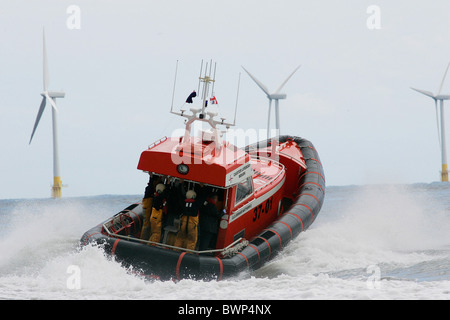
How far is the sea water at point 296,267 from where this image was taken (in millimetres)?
7070

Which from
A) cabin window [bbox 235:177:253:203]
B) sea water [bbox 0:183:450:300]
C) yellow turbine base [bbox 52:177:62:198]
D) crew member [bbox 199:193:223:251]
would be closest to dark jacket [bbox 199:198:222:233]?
crew member [bbox 199:193:223:251]

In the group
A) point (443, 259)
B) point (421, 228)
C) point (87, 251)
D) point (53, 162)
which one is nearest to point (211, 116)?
point (87, 251)

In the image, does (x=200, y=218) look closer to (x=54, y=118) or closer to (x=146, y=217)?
(x=146, y=217)

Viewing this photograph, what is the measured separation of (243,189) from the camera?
926 centimetres

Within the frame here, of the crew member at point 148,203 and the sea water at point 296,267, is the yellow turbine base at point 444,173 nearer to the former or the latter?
the sea water at point 296,267

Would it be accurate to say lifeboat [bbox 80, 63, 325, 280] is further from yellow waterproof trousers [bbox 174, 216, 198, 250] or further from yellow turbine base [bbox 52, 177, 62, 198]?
yellow turbine base [bbox 52, 177, 62, 198]

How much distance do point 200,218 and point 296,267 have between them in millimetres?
1857

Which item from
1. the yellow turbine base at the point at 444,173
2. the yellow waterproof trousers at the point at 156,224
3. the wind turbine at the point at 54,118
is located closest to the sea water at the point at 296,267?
the yellow waterproof trousers at the point at 156,224

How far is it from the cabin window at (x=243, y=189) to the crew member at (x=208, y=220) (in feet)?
1.62

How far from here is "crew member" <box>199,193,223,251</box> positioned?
8602 mm

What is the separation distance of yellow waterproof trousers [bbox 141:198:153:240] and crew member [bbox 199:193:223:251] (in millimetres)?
847

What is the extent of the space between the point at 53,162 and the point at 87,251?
994 inches
